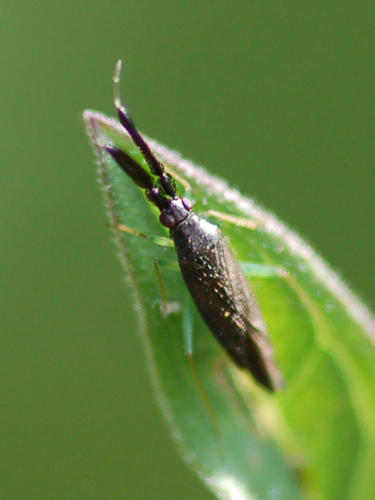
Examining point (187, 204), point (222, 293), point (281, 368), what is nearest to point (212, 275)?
point (222, 293)

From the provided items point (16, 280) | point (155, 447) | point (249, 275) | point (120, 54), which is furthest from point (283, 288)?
point (120, 54)

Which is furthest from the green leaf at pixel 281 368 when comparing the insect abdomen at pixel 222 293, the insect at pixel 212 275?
the insect abdomen at pixel 222 293

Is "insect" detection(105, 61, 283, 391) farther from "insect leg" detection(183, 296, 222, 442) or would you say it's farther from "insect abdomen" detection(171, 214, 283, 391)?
"insect leg" detection(183, 296, 222, 442)

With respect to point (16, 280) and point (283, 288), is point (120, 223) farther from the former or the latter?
point (16, 280)

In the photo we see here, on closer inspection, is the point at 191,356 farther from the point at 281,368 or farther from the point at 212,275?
the point at 212,275

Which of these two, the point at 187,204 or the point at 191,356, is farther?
the point at 187,204

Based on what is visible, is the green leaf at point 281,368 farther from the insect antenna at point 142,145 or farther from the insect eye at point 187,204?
the insect eye at point 187,204

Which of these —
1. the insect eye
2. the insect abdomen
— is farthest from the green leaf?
the insect eye
